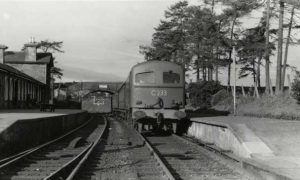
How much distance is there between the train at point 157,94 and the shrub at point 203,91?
46.5 feet

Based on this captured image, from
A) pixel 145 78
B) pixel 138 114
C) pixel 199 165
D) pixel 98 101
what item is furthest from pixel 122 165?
pixel 98 101

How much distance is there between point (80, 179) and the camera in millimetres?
8750

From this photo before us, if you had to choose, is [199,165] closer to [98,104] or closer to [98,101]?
[98,101]

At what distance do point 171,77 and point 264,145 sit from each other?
9348 millimetres

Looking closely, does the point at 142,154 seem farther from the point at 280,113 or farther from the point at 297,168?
the point at 280,113

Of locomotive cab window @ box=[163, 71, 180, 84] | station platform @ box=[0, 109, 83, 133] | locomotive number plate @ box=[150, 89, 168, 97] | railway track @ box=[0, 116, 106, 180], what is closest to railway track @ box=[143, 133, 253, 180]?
railway track @ box=[0, 116, 106, 180]

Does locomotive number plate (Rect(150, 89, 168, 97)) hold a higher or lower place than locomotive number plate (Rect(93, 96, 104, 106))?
higher

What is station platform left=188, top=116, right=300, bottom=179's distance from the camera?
28.0 feet

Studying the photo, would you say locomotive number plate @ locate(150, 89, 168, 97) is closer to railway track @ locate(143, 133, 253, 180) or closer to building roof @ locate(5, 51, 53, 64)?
railway track @ locate(143, 133, 253, 180)

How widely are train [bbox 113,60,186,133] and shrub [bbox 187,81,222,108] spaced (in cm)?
1419

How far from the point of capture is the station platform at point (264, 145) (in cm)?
853

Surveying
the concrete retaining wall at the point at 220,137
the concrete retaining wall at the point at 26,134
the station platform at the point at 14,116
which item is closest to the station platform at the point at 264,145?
the concrete retaining wall at the point at 220,137

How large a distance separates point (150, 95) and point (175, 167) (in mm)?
9906

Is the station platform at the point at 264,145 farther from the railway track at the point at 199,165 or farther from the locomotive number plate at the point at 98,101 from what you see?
the locomotive number plate at the point at 98,101
